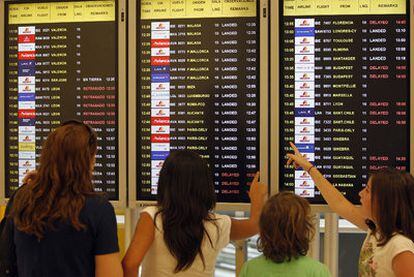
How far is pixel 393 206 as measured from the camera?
2094 millimetres

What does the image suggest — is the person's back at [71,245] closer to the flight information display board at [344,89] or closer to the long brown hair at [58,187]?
the long brown hair at [58,187]

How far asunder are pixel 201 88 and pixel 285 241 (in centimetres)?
98

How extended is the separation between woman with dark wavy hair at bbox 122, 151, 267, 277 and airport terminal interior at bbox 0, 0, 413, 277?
0.46 meters

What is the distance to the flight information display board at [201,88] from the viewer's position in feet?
8.45

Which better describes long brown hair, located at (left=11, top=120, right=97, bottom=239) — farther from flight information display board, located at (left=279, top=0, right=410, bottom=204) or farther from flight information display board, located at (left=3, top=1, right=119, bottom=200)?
flight information display board, located at (left=279, top=0, right=410, bottom=204)

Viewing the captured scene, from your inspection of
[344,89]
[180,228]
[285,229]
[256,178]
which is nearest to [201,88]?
[256,178]

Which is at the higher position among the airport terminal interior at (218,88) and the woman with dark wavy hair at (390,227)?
the airport terminal interior at (218,88)

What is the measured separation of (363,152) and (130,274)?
127 centimetres

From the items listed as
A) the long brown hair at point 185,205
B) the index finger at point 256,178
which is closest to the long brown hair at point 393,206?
the index finger at point 256,178

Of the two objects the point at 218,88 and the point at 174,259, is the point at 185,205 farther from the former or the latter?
the point at 218,88

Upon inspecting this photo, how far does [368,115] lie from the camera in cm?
251

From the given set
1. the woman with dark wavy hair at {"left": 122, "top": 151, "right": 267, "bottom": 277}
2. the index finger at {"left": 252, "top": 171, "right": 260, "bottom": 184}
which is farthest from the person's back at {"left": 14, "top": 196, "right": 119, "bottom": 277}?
the index finger at {"left": 252, "top": 171, "right": 260, "bottom": 184}

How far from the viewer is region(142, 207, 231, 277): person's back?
6.85 ft

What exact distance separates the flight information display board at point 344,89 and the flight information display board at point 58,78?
3.01 feet
